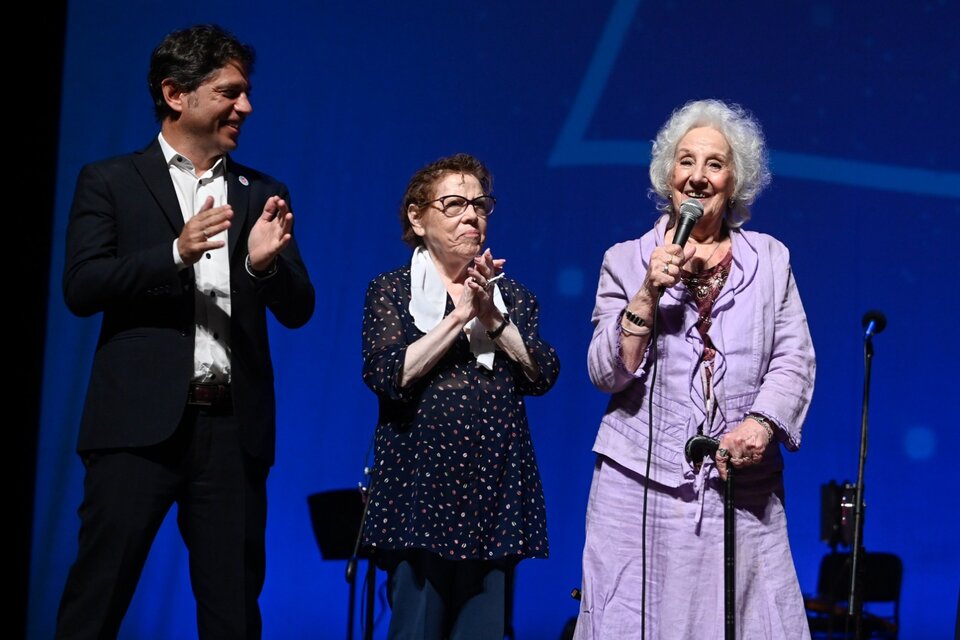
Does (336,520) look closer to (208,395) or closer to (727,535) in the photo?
(208,395)

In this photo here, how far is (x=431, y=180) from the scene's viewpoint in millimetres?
2975

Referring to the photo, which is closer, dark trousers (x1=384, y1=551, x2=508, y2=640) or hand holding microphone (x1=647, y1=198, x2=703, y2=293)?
hand holding microphone (x1=647, y1=198, x2=703, y2=293)

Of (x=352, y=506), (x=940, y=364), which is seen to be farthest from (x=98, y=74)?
(x=940, y=364)

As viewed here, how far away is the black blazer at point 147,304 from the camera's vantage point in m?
2.48

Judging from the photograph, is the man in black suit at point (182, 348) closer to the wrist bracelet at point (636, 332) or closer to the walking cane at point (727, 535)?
the wrist bracelet at point (636, 332)

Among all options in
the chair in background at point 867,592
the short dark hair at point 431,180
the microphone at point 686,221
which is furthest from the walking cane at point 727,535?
the chair in background at point 867,592

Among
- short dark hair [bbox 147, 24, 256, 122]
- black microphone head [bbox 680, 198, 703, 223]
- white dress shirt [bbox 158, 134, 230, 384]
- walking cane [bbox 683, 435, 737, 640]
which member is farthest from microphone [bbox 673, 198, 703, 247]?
short dark hair [bbox 147, 24, 256, 122]

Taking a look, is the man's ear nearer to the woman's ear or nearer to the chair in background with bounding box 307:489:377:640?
the woman's ear

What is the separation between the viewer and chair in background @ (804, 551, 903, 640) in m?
4.70

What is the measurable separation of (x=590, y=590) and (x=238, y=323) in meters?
1.03

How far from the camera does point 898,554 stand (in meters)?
4.88

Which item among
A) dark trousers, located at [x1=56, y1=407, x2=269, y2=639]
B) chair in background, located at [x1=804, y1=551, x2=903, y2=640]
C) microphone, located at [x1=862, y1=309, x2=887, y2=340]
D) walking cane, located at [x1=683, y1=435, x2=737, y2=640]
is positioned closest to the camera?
walking cane, located at [x1=683, y1=435, x2=737, y2=640]

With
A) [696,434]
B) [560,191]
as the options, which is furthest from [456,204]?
[560,191]

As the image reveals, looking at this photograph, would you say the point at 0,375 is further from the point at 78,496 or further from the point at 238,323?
the point at 238,323
